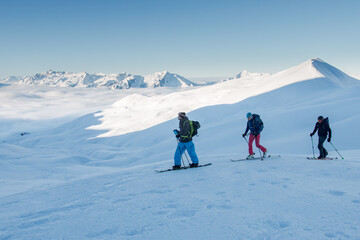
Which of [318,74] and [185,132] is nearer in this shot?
[185,132]

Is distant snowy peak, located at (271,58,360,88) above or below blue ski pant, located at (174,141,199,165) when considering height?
above

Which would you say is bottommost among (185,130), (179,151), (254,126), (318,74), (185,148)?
(179,151)

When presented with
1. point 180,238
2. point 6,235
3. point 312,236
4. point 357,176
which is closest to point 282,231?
point 312,236

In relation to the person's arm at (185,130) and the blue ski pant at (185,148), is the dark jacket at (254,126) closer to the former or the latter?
the blue ski pant at (185,148)

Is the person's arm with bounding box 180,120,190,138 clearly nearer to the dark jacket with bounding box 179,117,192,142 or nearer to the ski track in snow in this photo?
the dark jacket with bounding box 179,117,192,142

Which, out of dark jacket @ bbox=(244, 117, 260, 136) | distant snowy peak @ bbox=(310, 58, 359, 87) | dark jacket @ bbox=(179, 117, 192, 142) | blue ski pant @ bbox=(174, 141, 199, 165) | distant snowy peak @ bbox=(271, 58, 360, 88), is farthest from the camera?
distant snowy peak @ bbox=(310, 58, 359, 87)

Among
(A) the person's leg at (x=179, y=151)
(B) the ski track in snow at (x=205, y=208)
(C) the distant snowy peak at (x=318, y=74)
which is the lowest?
(B) the ski track in snow at (x=205, y=208)

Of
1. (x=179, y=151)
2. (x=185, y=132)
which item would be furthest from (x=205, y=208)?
(x=179, y=151)

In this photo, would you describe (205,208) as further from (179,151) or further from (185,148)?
(179,151)

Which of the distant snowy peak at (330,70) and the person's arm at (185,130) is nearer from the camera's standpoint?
the person's arm at (185,130)

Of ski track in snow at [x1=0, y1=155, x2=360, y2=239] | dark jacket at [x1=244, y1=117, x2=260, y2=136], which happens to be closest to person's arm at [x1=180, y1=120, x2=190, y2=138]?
ski track in snow at [x1=0, y1=155, x2=360, y2=239]

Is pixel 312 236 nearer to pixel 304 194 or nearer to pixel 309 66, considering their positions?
pixel 304 194

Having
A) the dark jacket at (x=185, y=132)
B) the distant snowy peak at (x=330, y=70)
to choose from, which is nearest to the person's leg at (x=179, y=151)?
the dark jacket at (x=185, y=132)

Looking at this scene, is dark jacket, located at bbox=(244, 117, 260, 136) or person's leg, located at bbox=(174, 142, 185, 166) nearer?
person's leg, located at bbox=(174, 142, 185, 166)
